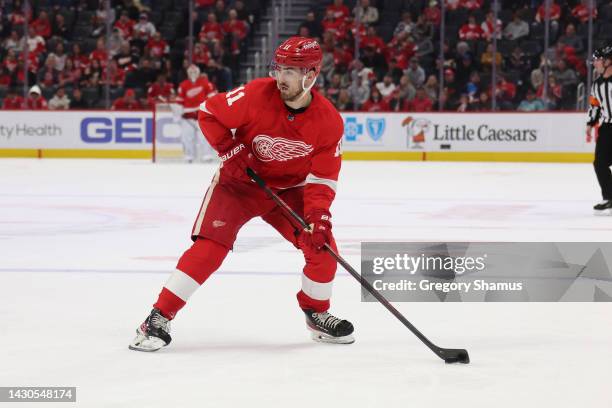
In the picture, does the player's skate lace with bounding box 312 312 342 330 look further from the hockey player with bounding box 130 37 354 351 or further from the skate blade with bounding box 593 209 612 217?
the skate blade with bounding box 593 209 612 217

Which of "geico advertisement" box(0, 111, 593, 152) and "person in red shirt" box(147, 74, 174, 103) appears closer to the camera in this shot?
"geico advertisement" box(0, 111, 593, 152)

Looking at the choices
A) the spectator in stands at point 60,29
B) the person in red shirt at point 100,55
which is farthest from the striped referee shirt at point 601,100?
the spectator in stands at point 60,29

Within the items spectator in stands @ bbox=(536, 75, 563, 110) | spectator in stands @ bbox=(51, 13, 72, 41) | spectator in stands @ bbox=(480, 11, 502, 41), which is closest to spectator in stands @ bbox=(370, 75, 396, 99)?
spectator in stands @ bbox=(480, 11, 502, 41)

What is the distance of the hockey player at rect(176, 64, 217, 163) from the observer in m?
14.2

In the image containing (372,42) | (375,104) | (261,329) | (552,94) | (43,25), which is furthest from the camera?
(43,25)

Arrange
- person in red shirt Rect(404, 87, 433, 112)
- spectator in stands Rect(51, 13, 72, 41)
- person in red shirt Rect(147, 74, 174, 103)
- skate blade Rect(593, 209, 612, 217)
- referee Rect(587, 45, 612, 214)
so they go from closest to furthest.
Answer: skate blade Rect(593, 209, 612, 217)
referee Rect(587, 45, 612, 214)
person in red shirt Rect(404, 87, 433, 112)
person in red shirt Rect(147, 74, 174, 103)
spectator in stands Rect(51, 13, 72, 41)

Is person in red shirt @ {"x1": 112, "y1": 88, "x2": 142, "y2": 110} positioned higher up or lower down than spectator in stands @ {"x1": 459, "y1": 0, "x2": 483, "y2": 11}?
lower down

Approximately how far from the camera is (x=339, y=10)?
16172 millimetres

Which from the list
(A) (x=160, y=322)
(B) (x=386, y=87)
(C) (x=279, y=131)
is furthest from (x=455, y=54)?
(A) (x=160, y=322)

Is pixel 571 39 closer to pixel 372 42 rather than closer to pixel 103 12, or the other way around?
pixel 372 42

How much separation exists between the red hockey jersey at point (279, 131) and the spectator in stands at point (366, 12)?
1252 centimetres

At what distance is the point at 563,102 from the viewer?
14.6 meters

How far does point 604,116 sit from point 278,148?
5.40 m

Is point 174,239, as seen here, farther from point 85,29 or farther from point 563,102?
point 85,29
